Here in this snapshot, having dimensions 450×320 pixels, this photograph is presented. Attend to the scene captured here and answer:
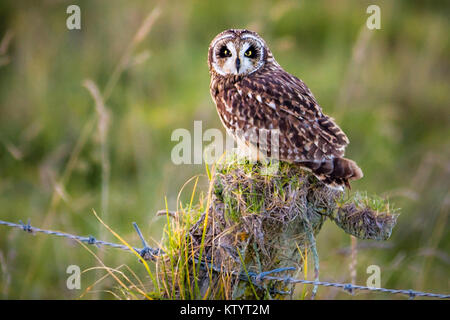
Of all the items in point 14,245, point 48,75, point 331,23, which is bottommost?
point 14,245

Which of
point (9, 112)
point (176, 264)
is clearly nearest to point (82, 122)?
point (9, 112)

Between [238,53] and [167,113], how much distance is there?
106 inches

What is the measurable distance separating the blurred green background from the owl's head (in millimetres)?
1053

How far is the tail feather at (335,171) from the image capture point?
3320 mm

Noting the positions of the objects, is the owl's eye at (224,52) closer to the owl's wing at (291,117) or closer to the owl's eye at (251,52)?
the owl's eye at (251,52)

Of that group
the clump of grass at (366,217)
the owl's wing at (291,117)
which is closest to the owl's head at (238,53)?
the owl's wing at (291,117)

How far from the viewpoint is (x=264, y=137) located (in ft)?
12.8

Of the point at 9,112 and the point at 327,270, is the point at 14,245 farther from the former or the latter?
the point at 327,270

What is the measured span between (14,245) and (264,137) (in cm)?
305

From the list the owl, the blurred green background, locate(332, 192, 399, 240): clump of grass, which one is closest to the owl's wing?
the owl

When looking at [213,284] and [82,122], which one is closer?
[213,284]

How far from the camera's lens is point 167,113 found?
6.81m

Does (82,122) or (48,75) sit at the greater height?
(48,75)

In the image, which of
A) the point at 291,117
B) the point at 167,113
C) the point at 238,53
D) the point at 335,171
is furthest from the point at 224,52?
the point at 167,113
